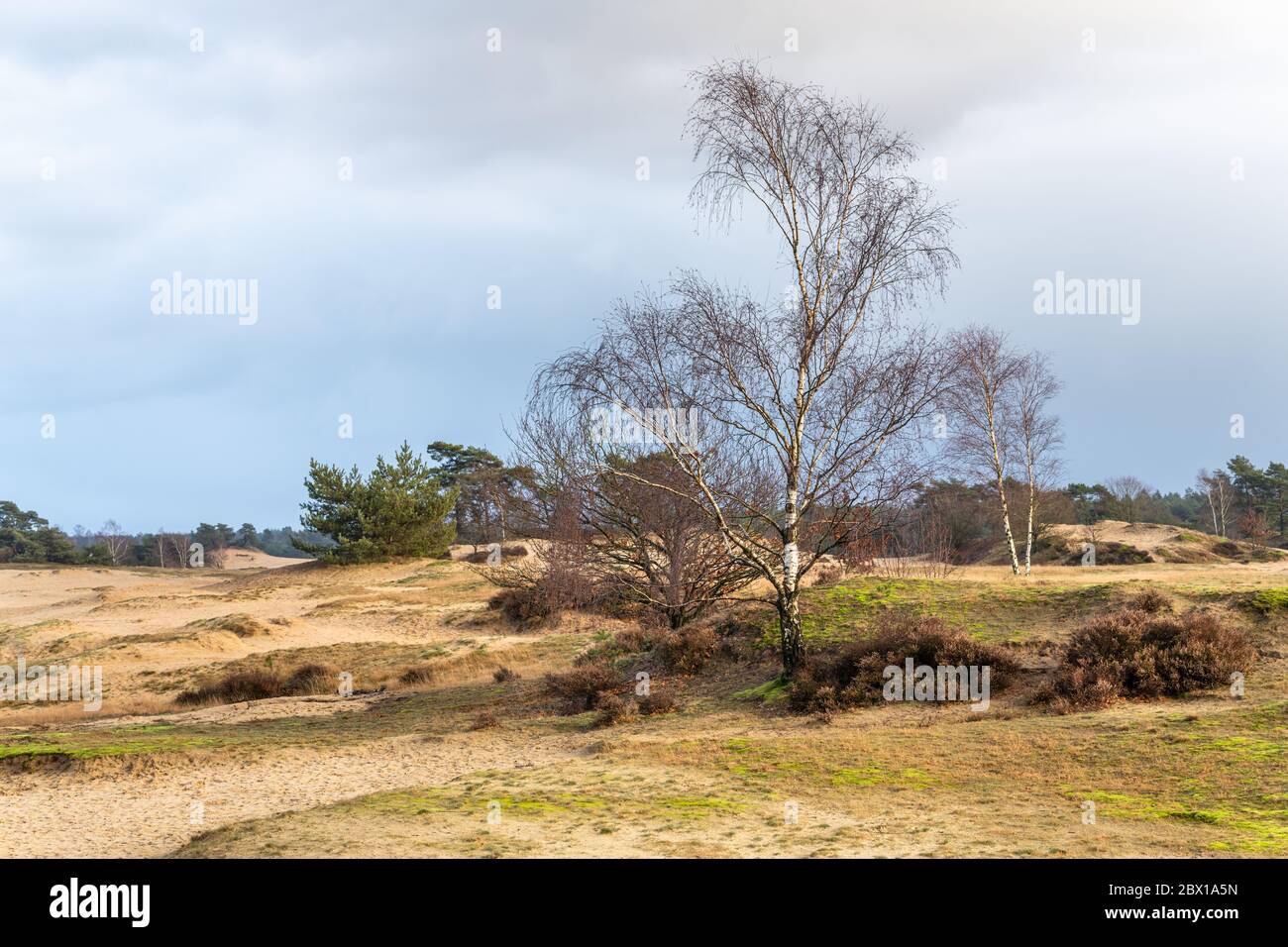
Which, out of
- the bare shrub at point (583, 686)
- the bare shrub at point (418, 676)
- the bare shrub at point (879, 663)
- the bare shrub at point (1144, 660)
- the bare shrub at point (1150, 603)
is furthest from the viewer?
the bare shrub at point (418, 676)

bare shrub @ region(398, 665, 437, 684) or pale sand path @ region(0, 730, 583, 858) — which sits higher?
pale sand path @ region(0, 730, 583, 858)

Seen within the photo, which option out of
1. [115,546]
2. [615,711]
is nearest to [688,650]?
[615,711]

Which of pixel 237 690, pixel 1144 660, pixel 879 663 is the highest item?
pixel 1144 660

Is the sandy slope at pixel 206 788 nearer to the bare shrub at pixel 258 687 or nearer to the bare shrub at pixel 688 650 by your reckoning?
the bare shrub at pixel 688 650

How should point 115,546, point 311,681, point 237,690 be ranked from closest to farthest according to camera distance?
1. point 237,690
2. point 311,681
3. point 115,546

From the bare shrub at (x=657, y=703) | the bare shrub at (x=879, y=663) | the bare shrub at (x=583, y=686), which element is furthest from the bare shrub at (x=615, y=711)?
the bare shrub at (x=879, y=663)

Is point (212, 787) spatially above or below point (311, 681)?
above

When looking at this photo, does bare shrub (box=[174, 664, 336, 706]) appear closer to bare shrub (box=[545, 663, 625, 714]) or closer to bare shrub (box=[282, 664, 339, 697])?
bare shrub (box=[282, 664, 339, 697])

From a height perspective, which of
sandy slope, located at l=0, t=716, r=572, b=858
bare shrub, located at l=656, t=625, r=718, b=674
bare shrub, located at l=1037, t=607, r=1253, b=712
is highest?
bare shrub, located at l=1037, t=607, r=1253, b=712

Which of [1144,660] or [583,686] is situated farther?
[583,686]

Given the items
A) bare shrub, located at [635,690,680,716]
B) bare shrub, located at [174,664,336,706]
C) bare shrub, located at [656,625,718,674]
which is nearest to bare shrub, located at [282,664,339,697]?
bare shrub, located at [174,664,336,706]

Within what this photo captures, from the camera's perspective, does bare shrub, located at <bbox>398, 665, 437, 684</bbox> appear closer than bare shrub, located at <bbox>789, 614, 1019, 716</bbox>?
No

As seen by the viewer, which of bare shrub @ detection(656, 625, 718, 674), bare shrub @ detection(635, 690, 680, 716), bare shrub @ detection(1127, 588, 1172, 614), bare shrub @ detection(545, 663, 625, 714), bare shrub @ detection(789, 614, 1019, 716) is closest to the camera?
bare shrub @ detection(789, 614, 1019, 716)

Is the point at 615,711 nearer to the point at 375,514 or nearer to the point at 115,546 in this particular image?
the point at 375,514
